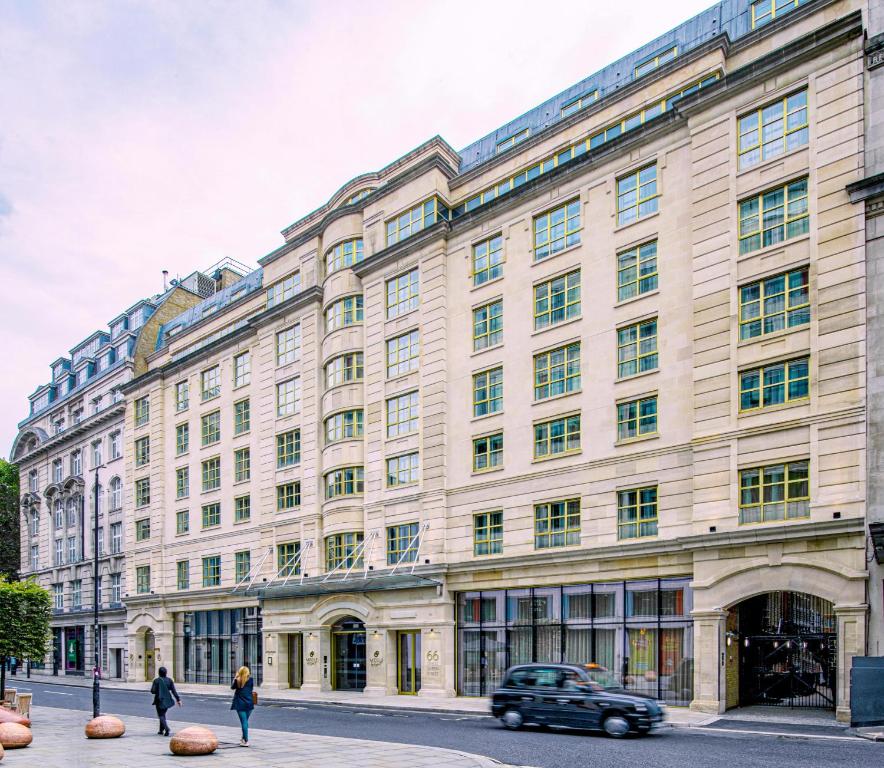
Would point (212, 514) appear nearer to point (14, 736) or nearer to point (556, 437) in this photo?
point (556, 437)

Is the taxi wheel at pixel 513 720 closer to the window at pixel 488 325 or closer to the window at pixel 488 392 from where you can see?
the window at pixel 488 392

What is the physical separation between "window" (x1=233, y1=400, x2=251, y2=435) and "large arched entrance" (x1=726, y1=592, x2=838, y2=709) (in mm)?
29160

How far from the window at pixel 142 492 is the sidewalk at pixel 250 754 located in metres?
33.3

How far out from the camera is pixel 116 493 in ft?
198

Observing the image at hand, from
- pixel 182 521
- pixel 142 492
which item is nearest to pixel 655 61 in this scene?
pixel 182 521

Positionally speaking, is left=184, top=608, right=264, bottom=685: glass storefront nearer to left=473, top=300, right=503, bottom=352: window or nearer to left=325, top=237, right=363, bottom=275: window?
left=325, top=237, right=363, bottom=275: window

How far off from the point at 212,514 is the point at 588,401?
27034mm

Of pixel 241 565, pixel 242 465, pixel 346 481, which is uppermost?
pixel 242 465

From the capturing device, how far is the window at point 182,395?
52938mm

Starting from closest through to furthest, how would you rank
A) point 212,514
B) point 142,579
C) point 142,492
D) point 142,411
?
point 212,514, point 142,579, point 142,492, point 142,411

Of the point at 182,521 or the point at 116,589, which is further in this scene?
the point at 116,589

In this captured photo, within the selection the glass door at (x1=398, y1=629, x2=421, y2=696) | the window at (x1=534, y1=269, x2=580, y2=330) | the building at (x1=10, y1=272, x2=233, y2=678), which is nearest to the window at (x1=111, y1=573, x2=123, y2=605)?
the building at (x1=10, y1=272, x2=233, y2=678)

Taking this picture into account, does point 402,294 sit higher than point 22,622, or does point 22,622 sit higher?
point 402,294

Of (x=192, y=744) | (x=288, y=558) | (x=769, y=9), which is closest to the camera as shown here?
(x=192, y=744)
